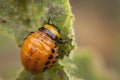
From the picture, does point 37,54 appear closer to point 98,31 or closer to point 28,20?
point 28,20

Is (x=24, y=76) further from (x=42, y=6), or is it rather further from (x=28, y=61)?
(x=42, y=6)

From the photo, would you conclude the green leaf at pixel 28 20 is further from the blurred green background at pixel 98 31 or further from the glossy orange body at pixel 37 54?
the blurred green background at pixel 98 31

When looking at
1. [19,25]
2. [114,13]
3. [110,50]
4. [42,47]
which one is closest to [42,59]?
[42,47]

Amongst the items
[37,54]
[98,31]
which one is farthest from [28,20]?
[98,31]

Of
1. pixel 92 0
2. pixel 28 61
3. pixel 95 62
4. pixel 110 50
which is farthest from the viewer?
pixel 92 0

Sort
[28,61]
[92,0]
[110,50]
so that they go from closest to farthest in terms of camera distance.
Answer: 1. [28,61]
2. [110,50]
3. [92,0]

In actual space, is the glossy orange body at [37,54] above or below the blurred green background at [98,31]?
below

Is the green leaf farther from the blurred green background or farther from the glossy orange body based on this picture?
the blurred green background

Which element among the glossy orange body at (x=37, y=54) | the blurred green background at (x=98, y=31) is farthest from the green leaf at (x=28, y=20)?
the blurred green background at (x=98, y=31)

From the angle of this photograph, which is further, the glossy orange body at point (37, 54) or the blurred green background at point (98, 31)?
the blurred green background at point (98, 31)
